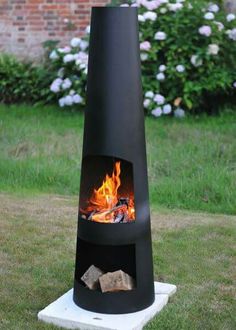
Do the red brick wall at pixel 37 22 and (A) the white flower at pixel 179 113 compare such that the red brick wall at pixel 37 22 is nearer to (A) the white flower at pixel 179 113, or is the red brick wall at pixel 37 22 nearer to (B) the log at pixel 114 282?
(A) the white flower at pixel 179 113

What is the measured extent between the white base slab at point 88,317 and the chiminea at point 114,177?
0.14 feet

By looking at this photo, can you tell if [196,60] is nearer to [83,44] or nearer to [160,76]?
[160,76]

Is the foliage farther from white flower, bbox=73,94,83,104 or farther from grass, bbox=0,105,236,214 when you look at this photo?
grass, bbox=0,105,236,214

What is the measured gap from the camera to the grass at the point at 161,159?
20.4 feet

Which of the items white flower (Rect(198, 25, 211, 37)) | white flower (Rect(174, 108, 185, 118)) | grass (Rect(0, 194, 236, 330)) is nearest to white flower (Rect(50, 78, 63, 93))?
white flower (Rect(174, 108, 185, 118))

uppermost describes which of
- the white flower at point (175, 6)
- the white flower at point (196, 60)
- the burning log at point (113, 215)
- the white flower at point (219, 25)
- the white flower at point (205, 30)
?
the white flower at point (175, 6)

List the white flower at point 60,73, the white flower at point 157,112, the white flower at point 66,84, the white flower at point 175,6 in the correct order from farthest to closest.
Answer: the white flower at point 60,73 < the white flower at point 66,84 < the white flower at point 175,6 < the white flower at point 157,112

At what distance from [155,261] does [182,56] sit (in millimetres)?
4502

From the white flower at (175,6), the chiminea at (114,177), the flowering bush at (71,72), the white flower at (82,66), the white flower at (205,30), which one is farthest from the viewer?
the flowering bush at (71,72)

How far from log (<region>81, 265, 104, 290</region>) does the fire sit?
302mm

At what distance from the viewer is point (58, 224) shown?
18.2 feet

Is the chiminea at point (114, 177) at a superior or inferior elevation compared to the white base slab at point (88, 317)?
superior

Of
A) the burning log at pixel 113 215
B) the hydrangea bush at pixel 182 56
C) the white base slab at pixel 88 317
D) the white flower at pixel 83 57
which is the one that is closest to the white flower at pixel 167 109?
the hydrangea bush at pixel 182 56

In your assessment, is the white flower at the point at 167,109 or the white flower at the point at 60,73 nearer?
the white flower at the point at 167,109
